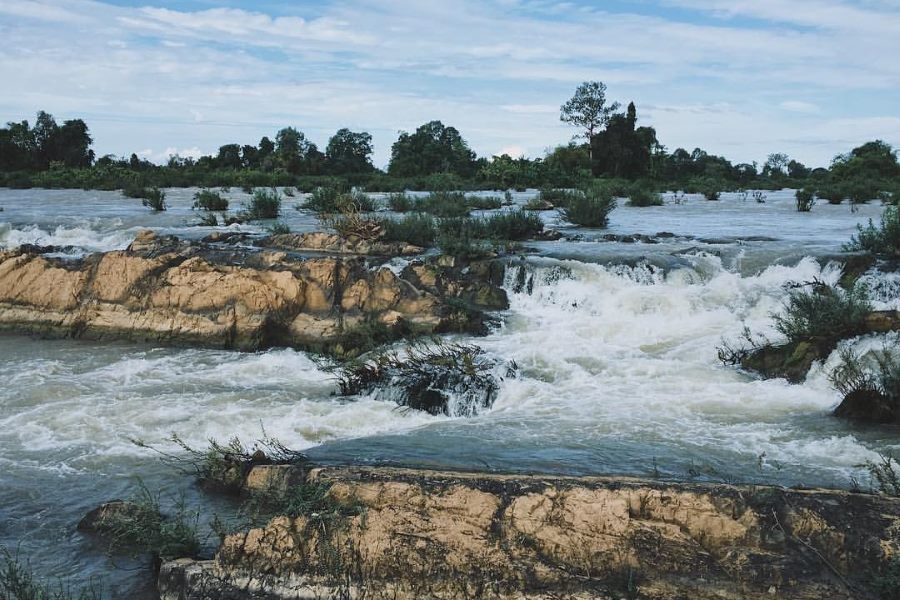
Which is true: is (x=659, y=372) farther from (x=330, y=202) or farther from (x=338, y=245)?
(x=330, y=202)

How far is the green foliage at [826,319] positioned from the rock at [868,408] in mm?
1413

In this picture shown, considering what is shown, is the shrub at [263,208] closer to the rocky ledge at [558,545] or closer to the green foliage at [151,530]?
the green foliage at [151,530]

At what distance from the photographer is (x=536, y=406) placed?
828 centimetres

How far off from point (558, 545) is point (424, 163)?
50838mm

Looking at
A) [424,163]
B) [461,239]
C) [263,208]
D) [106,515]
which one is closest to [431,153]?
[424,163]

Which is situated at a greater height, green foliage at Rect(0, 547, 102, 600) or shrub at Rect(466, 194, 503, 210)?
shrub at Rect(466, 194, 503, 210)

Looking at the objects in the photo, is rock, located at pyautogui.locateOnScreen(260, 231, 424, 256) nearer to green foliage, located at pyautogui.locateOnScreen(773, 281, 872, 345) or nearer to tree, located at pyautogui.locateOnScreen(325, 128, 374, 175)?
green foliage, located at pyautogui.locateOnScreen(773, 281, 872, 345)

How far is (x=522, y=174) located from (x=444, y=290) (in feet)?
104

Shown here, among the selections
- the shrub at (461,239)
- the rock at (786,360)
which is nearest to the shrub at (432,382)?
the rock at (786,360)

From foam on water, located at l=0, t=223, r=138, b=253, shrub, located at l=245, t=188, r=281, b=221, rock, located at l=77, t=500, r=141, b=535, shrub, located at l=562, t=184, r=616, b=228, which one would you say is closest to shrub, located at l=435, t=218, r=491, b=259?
shrub, located at l=562, t=184, r=616, b=228

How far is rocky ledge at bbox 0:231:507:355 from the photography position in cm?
1129

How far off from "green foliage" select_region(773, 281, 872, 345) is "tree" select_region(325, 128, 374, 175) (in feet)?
156

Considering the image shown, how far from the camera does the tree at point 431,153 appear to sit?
52719 millimetres

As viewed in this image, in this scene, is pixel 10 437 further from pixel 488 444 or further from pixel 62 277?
pixel 62 277
